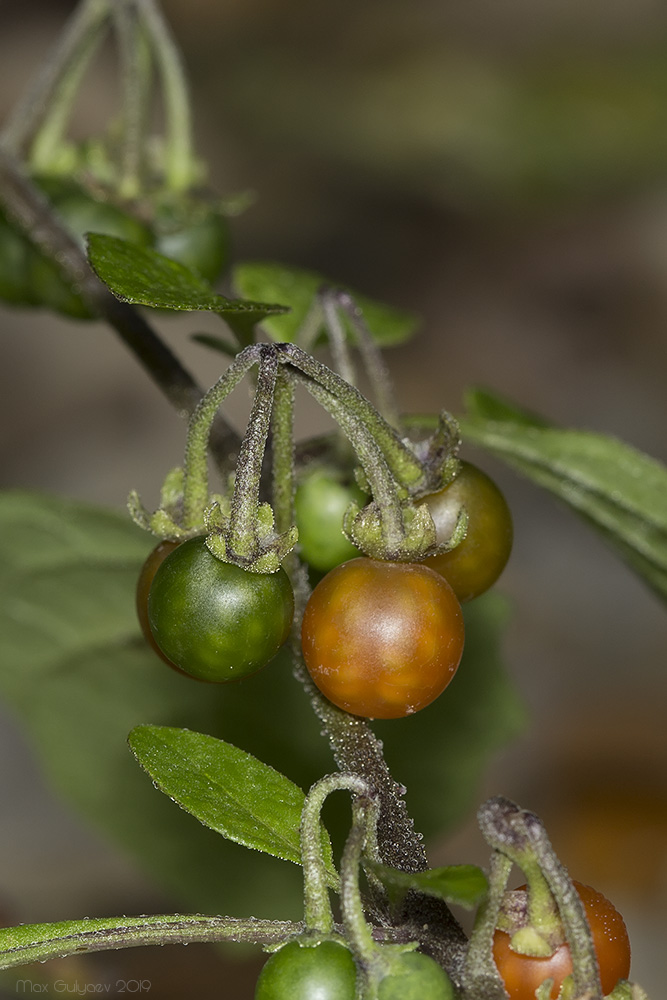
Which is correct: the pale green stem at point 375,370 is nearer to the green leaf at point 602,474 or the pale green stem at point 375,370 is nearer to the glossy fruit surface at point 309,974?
the green leaf at point 602,474

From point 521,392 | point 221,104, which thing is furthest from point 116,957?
point 221,104

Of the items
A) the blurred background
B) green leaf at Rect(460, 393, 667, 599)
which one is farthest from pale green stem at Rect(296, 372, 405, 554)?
the blurred background

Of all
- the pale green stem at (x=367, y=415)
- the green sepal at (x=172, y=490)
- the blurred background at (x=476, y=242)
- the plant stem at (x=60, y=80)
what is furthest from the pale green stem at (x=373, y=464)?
the blurred background at (x=476, y=242)

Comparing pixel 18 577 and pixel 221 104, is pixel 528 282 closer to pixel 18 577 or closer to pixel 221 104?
pixel 221 104

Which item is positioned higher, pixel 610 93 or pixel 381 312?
pixel 610 93

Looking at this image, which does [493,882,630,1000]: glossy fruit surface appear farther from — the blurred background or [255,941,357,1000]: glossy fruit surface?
the blurred background

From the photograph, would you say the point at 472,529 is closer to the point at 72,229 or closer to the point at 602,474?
the point at 602,474
